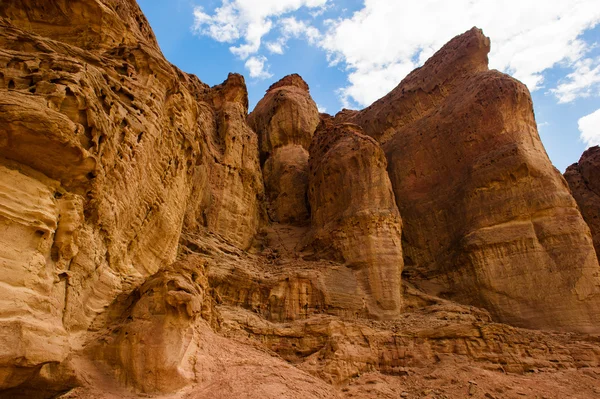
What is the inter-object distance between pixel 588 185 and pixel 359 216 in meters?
19.8

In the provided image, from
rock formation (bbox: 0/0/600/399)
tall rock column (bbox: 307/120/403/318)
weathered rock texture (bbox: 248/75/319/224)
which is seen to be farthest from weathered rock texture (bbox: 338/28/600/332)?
weathered rock texture (bbox: 248/75/319/224)

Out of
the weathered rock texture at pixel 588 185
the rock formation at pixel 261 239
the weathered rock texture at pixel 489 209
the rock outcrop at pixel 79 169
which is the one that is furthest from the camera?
the weathered rock texture at pixel 588 185

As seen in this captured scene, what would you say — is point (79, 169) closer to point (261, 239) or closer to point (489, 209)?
point (261, 239)

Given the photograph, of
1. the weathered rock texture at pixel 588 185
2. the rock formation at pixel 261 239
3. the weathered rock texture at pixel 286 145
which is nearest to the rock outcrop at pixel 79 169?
the rock formation at pixel 261 239

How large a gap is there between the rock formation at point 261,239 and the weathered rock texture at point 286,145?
0.26 meters

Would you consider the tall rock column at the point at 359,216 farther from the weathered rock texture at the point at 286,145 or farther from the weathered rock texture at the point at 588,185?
the weathered rock texture at the point at 588,185

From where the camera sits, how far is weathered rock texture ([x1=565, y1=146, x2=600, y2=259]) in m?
25.6

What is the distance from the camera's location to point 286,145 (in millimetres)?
31156

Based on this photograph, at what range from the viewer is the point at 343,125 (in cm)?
2478

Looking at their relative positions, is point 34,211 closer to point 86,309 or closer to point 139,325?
point 86,309

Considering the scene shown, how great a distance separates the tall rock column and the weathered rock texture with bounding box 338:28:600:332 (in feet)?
11.9

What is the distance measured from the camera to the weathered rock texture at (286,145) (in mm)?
26312

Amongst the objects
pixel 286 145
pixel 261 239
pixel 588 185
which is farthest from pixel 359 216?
pixel 588 185

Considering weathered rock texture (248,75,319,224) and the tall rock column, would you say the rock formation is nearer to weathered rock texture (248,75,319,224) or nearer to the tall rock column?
the tall rock column
